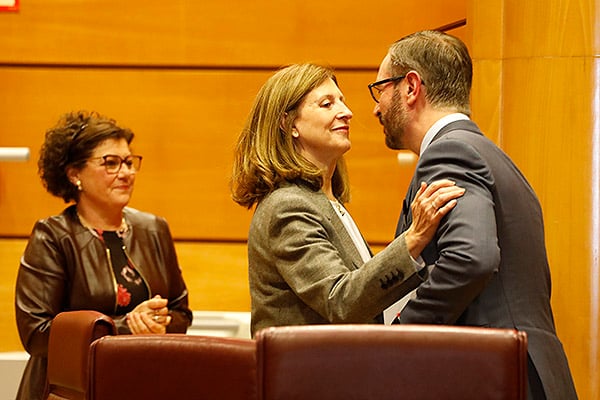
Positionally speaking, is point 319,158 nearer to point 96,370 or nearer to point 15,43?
point 96,370

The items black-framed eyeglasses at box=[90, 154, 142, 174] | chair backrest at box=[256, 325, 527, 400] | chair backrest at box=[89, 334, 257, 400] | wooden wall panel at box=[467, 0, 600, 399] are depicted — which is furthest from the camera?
black-framed eyeglasses at box=[90, 154, 142, 174]

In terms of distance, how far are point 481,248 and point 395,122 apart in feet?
1.62

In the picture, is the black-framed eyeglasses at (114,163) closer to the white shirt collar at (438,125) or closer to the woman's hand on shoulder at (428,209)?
the white shirt collar at (438,125)

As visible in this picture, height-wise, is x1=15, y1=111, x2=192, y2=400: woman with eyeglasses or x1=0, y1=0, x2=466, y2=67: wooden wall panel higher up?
x1=0, y1=0, x2=466, y2=67: wooden wall panel

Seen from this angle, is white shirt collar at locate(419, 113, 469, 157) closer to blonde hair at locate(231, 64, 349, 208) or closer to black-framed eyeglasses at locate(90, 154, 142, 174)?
blonde hair at locate(231, 64, 349, 208)

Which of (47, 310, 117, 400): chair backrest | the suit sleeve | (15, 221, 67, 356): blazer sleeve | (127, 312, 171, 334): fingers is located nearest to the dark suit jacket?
the suit sleeve

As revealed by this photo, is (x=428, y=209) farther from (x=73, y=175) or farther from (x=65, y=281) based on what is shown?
(x=73, y=175)

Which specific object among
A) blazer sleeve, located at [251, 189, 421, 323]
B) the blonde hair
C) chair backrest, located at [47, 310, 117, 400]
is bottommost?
chair backrest, located at [47, 310, 117, 400]

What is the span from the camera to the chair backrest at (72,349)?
2.44m

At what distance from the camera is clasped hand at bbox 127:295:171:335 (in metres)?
3.24

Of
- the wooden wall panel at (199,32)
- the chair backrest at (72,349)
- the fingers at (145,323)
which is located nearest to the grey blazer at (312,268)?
the chair backrest at (72,349)

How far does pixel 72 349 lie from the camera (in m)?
2.53

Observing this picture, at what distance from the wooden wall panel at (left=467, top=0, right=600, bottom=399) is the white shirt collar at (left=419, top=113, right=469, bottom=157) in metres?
0.80

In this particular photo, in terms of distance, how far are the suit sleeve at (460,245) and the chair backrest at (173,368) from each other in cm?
48
